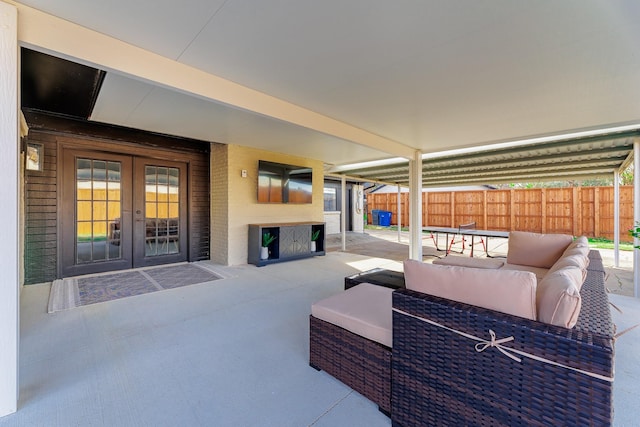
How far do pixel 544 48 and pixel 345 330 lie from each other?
8.53 feet

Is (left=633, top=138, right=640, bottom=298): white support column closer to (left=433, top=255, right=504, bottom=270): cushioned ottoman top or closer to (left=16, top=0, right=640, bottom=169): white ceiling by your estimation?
(left=16, top=0, right=640, bottom=169): white ceiling

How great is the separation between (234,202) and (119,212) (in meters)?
1.99

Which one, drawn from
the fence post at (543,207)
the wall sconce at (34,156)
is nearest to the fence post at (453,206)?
the fence post at (543,207)

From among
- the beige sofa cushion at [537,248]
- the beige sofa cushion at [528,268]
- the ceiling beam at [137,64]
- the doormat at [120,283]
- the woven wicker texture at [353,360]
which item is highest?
the ceiling beam at [137,64]

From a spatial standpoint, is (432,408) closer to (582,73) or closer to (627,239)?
(582,73)

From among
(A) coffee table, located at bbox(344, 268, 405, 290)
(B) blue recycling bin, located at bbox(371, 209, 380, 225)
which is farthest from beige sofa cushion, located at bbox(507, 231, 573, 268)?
(B) blue recycling bin, located at bbox(371, 209, 380, 225)

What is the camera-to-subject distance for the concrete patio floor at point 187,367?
1.62 m

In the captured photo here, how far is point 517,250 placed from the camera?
368 cm

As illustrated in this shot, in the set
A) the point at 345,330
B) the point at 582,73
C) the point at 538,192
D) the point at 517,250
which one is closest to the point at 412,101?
the point at 582,73

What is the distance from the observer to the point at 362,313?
1.88 metres

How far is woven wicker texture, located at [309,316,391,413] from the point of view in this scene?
1633 mm
